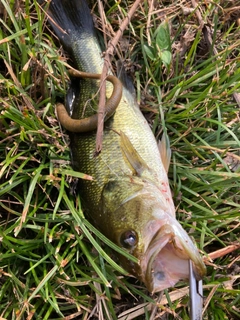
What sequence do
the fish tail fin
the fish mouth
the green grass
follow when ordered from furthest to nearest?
the fish tail fin
the green grass
the fish mouth

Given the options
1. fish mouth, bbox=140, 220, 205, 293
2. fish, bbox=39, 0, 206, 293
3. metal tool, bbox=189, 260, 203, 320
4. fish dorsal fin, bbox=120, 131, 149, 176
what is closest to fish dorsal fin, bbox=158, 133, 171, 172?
fish, bbox=39, 0, 206, 293

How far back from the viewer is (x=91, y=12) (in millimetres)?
3068

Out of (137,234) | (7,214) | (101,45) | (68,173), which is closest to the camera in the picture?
(137,234)

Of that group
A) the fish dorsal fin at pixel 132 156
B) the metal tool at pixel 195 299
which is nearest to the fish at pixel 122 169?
the fish dorsal fin at pixel 132 156

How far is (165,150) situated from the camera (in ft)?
9.37

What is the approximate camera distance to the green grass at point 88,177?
279cm

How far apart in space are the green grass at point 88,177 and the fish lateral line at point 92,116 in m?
0.13

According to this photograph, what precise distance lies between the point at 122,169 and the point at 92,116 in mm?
381

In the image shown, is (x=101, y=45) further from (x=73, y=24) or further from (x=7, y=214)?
(x=7, y=214)

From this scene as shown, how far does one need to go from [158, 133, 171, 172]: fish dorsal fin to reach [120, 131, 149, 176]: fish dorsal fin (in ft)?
0.88

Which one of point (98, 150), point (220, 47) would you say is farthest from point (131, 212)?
point (220, 47)

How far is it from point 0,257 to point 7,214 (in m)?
0.32

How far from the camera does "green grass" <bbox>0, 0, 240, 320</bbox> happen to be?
2.79 m

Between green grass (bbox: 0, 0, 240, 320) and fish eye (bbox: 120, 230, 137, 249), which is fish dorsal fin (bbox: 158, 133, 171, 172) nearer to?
green grass (bbox: 0, 0, 240, 320)
